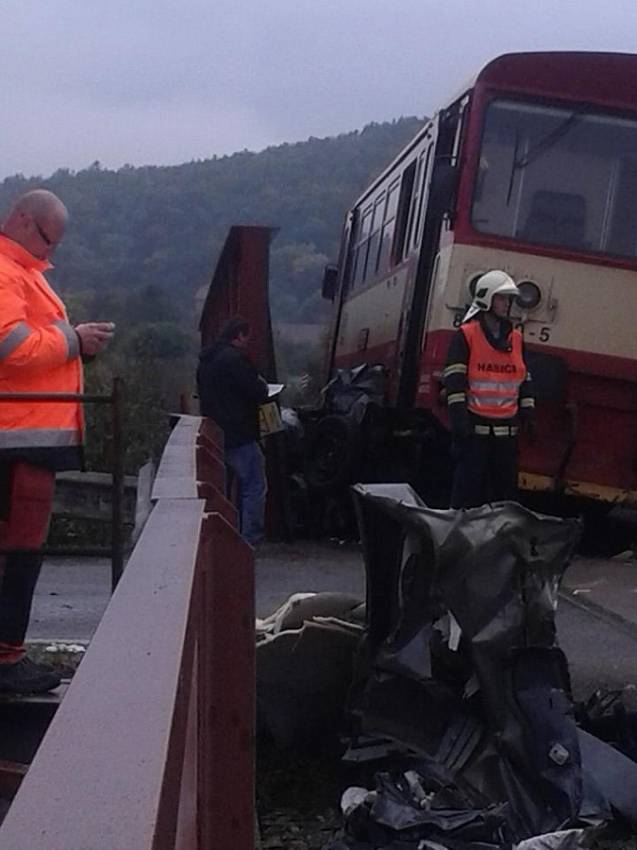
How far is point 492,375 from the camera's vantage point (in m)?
9.41

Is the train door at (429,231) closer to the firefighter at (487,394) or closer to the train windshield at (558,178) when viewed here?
the train windshield at (558,178)

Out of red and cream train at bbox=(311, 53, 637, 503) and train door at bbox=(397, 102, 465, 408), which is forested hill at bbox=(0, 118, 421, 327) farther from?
red and cream train at bbox=(311, 53, 637, 503)

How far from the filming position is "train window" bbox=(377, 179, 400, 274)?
13695 millimetres

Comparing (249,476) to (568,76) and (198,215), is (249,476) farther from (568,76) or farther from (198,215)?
(198,215)

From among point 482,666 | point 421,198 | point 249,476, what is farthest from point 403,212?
point 482,666

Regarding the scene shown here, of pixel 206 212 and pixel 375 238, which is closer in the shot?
pixel 375 238

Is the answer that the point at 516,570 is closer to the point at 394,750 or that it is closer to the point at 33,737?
the point at 394,750

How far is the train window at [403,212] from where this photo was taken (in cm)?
1280

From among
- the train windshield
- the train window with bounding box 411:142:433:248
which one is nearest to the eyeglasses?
the train windshield

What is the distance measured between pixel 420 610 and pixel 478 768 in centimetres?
57

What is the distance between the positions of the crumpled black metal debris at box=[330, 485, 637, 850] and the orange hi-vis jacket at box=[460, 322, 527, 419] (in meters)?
4.14

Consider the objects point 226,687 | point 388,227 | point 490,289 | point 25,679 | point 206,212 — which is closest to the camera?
point 226,687

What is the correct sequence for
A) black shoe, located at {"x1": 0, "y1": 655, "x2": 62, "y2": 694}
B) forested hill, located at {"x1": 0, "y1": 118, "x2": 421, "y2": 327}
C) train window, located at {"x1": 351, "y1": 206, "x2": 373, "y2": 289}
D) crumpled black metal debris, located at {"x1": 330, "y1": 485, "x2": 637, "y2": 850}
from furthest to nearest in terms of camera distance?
forested hill, located at {"x1": 0, "y1": 118, "x2": 421, "y2": 327} < train window, located at {"x1": 351, "y1": 206, "x2": 373, "y2": 289} < black shoe, located at {"x1": 0, "y1": 655, "x2": 62, "y2": 694} < crumpled black metal debris, located at {"x1": 330, "y1": 485, "x2": 637, "y2": 850}

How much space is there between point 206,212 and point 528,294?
5930cm
